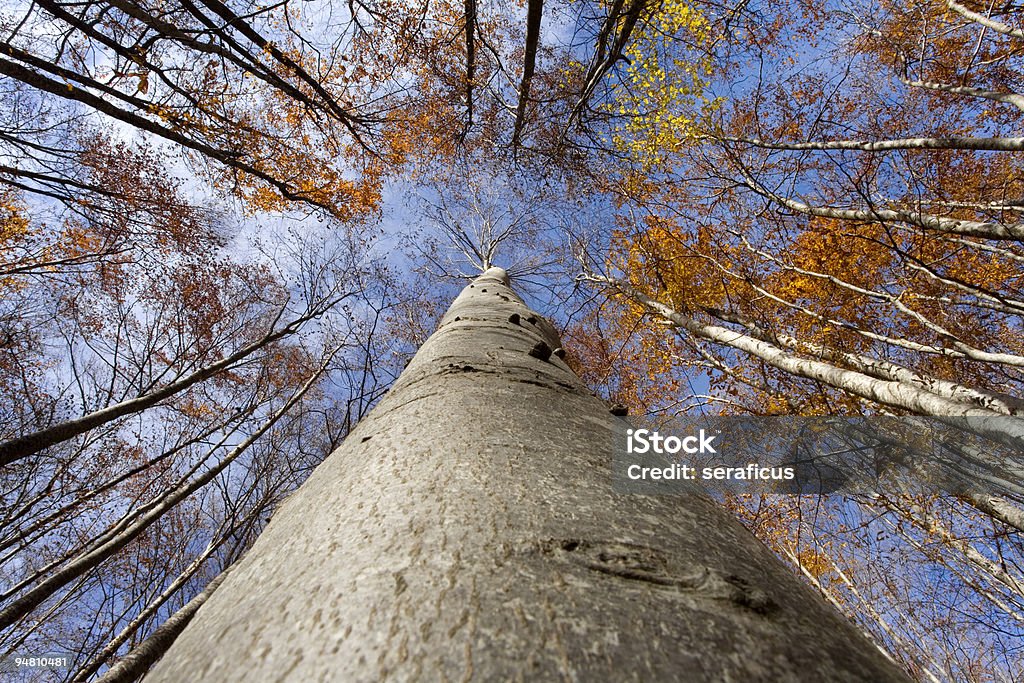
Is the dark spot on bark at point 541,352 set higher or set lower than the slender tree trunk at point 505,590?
higher

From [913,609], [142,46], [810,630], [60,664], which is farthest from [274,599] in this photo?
[913,609]

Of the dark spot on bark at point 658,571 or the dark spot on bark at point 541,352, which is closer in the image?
the dark spot on bark at point 658,571

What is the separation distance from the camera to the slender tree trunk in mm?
348

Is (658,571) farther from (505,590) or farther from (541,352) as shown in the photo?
(541,352)

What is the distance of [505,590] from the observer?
0.41m

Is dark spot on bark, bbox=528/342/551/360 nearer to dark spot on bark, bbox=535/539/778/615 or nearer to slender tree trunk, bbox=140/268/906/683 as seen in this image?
slender tree trunk, bbox=140/268/906/683

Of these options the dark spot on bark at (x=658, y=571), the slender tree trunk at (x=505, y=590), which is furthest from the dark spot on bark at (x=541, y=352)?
the dark spot on bark at (x=658, y=571)

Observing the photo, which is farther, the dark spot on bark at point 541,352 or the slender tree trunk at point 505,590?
the dark spot on bark at point 541,352

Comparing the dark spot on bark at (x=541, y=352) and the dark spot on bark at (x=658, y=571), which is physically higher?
the dark spot on bark at (x=541, y=352)

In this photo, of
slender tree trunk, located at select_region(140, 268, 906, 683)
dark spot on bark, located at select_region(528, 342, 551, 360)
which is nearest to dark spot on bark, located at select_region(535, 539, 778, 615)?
slender tree trunk, located at select_region(140, 268, 906, 683)

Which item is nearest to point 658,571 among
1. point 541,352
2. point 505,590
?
point 505,590

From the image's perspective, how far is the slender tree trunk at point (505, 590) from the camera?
35cm

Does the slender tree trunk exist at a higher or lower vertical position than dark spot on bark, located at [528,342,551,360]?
lower

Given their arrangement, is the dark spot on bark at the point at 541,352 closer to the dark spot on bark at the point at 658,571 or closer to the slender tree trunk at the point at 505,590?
the slender tree trunk at the point at 505,590
